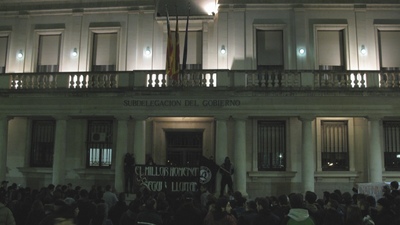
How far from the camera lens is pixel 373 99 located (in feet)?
65.2

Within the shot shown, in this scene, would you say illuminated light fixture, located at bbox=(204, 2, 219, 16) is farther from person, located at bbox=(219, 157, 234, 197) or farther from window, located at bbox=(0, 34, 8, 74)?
window, located at bbox=(0, 34, 8, 74)

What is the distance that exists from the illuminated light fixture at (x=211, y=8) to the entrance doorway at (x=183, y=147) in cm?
634

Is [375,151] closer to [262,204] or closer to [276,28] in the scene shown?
[276,28]

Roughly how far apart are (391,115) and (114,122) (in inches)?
543

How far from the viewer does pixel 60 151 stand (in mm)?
21172

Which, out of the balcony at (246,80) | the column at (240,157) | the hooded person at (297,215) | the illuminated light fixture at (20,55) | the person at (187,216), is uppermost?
the illuminated light fixture at (20,55)

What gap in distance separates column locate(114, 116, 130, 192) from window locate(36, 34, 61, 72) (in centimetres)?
584

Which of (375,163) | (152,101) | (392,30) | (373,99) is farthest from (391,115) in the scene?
(152,101)

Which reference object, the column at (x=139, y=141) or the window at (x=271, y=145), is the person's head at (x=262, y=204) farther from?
the window at (x=271, y=145)

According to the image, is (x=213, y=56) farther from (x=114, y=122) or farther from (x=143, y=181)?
(x=143, y=181)

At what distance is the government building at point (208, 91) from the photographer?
66.0 feet

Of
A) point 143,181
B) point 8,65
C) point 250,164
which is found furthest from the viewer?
point 8,65

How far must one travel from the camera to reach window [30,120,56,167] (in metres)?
23.2

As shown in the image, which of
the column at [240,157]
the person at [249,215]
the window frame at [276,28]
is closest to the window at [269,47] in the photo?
the window frame at [276,28]
